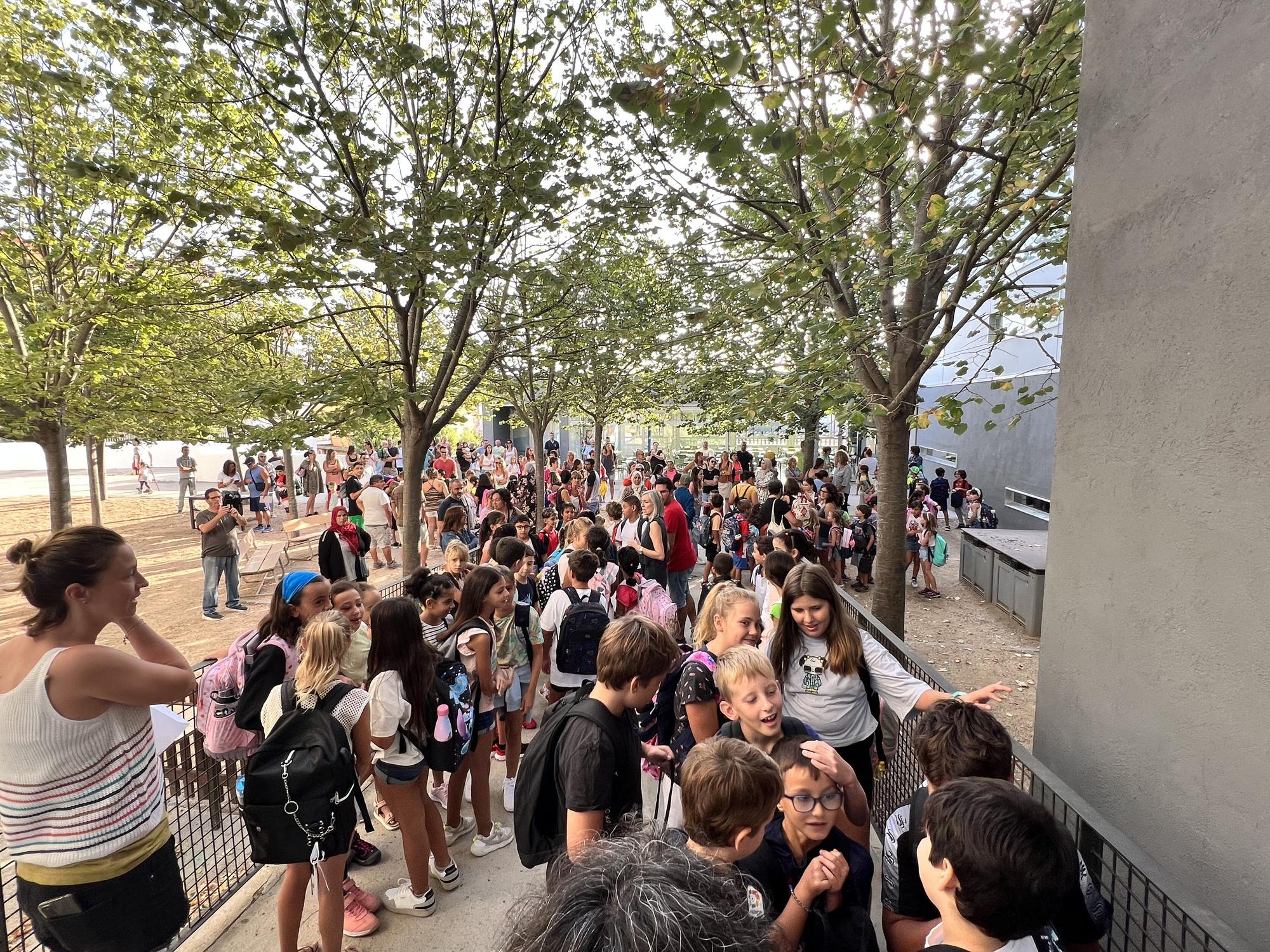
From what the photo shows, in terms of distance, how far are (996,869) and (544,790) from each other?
4.83 ft

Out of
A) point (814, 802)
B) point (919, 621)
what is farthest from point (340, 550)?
point (919, 621)

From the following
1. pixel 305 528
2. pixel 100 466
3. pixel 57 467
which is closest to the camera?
pixel 57 467

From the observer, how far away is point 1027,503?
54.0ft

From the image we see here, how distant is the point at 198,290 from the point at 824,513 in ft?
29.8

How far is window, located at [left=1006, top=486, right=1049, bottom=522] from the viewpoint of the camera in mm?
15359

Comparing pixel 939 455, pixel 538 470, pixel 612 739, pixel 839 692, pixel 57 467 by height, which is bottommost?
pixel 839 692

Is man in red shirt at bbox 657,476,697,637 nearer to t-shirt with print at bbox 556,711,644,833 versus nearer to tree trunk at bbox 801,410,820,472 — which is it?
t-shirt with print at bbox 556,711,644,833

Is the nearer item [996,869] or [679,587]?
[996,869]

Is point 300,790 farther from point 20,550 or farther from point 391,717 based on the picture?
point 20,550

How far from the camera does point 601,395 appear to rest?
16891 mm

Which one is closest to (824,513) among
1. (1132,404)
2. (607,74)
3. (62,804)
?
(607,74)

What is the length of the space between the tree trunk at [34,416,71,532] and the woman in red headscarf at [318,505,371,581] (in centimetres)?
498

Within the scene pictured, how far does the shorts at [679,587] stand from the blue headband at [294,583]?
5049 millimetres

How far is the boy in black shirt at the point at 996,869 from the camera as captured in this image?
1.44m
